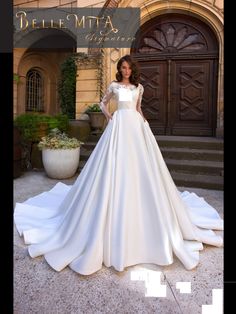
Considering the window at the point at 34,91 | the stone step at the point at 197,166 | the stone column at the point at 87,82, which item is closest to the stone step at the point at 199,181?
the stone step at the point at 197,166

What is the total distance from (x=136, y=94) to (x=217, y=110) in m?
4.63

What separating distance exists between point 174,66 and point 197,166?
328 centimetres

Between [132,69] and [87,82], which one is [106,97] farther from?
[87,82]

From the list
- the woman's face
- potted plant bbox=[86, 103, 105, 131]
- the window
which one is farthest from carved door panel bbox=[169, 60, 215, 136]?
the window

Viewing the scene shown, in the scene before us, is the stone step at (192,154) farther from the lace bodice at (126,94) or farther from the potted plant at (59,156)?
the lace bodice at (126,94)

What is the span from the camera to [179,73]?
7.06 meters

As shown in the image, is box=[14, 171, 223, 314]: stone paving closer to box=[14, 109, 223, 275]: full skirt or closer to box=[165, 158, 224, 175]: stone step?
box=[14, 109, 223, 275]: full skirt

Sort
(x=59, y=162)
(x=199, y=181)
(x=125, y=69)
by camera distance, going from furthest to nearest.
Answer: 1. (x=59, y=162)
2. (x=199, y=181)
3. (x=125, y=69)

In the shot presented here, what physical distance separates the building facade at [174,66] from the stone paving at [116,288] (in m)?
5.01

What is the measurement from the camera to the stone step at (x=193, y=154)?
17.2ft

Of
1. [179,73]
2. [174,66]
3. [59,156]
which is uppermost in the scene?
[174,66]

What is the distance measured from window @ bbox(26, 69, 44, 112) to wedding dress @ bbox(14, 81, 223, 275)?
9.41 m

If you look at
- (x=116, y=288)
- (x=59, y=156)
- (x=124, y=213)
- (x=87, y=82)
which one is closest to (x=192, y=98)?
(x=87, y=82)
